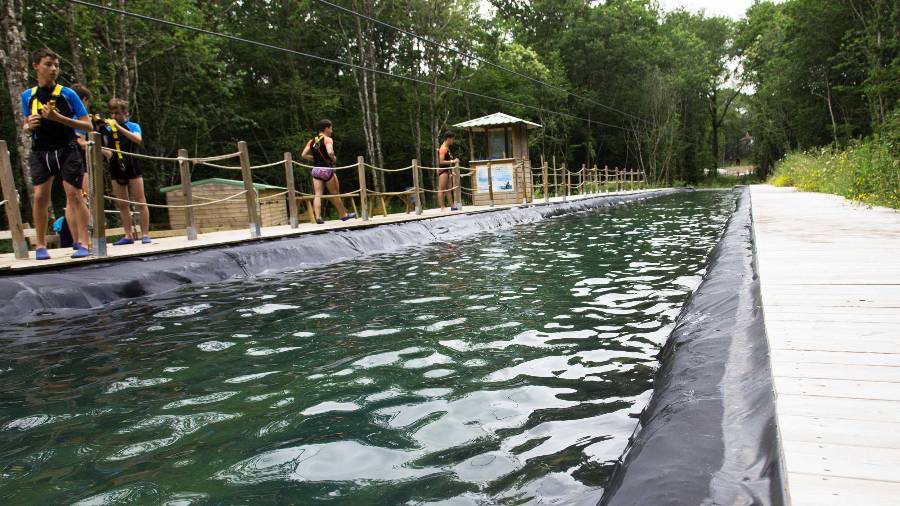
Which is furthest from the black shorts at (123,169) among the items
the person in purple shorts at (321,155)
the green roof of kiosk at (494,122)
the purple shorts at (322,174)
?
the green roof of kiosk at (494,122)

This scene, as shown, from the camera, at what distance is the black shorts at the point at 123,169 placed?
6.74 m

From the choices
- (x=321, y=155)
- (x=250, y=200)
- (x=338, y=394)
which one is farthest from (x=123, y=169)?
(x=338, y=394)

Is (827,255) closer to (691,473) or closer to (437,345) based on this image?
(437,345)

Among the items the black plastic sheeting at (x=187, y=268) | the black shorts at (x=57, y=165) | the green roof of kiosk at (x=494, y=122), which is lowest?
the black plastic sheeting at (x=187, y=268)

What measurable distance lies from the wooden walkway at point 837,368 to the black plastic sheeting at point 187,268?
511 cm

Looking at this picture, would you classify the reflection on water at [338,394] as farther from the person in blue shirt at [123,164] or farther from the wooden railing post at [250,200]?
the wooden railing post at [250,200]

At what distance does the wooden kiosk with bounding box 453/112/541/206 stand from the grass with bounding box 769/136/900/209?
771cm

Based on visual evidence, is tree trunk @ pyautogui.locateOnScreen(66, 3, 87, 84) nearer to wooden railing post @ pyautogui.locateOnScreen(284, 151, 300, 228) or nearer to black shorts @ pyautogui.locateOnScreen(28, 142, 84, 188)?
wooden railing post @ pyautogui.locateOnScreen(284, 151, 300, 228)

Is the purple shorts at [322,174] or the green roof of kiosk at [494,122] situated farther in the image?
the green roof of kiosk at [494,122]

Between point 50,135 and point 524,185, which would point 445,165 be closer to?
point 524,185

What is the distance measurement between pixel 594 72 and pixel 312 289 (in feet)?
121

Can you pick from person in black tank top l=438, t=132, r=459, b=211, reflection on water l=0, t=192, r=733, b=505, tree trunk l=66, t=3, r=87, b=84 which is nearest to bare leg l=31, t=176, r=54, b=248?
reflection on water l=0, t=192, r=733, b=505

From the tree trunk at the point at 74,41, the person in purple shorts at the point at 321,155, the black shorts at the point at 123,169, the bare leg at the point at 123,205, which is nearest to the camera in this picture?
the black shorts at the point at 123,169

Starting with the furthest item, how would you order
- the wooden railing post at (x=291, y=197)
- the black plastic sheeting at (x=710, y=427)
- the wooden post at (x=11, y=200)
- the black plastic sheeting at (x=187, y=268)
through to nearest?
the wooden railing post at (x=291, y=197)
the wooden post at (x=11, y=200)
the black plastic sheeting at (x=187, y=268)
the black plastic sheeting at (x=710, y=427)
